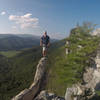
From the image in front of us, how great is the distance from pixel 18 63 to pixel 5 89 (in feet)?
196

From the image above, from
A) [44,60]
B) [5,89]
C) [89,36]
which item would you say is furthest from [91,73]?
[5,89]

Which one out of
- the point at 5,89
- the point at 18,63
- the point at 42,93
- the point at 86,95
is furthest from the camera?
the point at 18,63

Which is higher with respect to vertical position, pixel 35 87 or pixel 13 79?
pixel 35 87

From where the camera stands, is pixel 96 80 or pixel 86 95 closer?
pixel 86 95

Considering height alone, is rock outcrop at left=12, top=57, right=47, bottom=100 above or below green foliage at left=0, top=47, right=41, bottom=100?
above

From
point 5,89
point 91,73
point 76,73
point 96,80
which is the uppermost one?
point 76,73

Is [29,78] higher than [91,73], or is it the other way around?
[91,73]

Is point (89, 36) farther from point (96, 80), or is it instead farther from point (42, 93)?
point (42, 93)

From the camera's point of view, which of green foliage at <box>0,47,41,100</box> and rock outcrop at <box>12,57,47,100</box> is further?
green foliage at <box>0,47,41,100</box>

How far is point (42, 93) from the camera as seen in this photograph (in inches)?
491

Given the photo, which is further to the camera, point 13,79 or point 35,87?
point 13,79

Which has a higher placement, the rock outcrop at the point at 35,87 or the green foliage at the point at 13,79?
the rock outcrop at the point at 35,87

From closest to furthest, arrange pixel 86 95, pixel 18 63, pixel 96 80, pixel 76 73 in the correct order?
pixel 86 95 → pixel 76 73 → pixel 96 80 → pixel 18 63

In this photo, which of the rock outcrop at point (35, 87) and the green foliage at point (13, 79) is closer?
the rock outcrop at point (35, 87)
